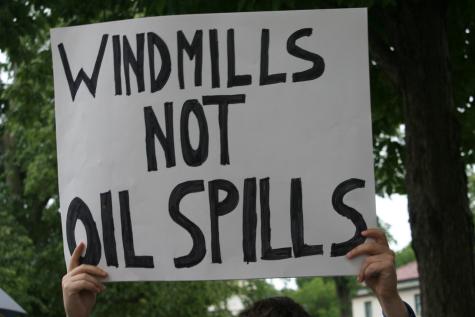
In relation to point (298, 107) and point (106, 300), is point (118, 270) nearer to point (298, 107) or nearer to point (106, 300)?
point (298, 107)

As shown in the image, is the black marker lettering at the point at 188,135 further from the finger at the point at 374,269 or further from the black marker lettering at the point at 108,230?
the finger at the point at 374,269

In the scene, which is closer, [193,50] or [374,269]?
[374,269]

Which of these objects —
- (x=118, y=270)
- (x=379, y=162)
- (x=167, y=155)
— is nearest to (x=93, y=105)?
(x=167, y=155)

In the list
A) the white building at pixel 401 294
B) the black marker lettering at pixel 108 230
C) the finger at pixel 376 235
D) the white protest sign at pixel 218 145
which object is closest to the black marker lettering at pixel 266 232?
the white protest sign at pixel 218 145

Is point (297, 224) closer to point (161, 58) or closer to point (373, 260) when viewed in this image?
point (373, 260)

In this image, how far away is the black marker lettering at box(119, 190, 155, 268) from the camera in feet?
10.3

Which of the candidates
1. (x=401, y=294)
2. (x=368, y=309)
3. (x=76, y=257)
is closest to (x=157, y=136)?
(x=76, y=257)

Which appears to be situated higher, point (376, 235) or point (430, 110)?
point (430, 110)

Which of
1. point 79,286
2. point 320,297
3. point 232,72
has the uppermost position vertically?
point 320,297

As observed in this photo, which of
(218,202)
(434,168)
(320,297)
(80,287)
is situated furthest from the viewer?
(320,297)

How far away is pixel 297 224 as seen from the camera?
312 centimetres

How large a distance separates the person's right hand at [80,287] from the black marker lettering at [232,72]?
0.69 metres

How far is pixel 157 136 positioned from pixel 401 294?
154 feet

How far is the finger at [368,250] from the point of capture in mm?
2998
